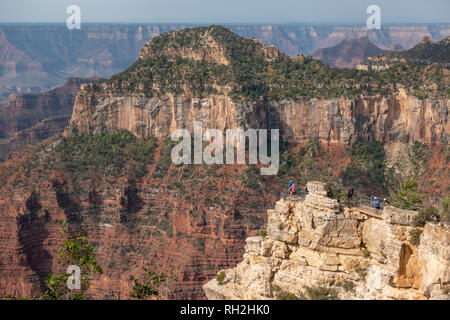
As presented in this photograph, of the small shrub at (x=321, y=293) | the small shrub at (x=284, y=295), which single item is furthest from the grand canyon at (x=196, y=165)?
the small shrub at (x=321, y=293)

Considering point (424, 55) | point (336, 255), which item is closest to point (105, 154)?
point (336, 255)

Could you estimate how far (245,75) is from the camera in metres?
84.6

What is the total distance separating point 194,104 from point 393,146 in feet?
91.3

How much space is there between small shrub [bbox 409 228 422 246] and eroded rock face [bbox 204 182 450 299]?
0.62 ft

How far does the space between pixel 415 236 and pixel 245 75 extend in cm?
6070

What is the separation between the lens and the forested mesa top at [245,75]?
3287 inches

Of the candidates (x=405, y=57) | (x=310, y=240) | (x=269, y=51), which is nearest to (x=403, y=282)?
(x=310, y=240)

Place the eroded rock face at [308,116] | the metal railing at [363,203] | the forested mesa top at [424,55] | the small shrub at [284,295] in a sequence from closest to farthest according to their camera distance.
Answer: the small shrub at [284,295] → the metal railing at [363,203] → the eroded rock face at [308,116] → the forested mesa top at [424,55]

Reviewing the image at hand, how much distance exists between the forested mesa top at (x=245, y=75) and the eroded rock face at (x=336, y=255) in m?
52.4

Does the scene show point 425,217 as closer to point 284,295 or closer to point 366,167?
point 284,295

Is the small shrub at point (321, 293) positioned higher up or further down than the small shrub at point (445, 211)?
further down

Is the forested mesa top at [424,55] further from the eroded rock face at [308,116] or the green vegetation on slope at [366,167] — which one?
the green vegetation on slope at [366,167]

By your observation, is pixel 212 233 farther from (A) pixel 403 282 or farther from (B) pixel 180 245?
(A) pixel 403 282

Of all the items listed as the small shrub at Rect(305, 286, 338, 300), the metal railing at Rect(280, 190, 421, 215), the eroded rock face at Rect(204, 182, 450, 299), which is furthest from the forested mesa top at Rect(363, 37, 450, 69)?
the small shrub at Rect(305, 286, 338, 300)
